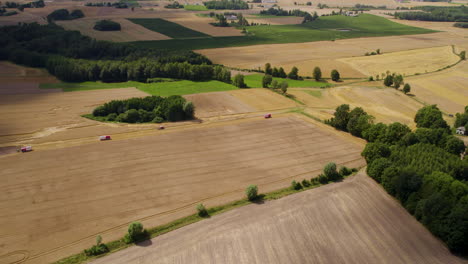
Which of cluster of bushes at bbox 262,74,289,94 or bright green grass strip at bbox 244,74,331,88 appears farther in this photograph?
bright green grass strip at bbox 244,74,331,88

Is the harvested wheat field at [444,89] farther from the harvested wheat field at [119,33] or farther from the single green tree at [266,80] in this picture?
the harvested wheat field at [119,33]

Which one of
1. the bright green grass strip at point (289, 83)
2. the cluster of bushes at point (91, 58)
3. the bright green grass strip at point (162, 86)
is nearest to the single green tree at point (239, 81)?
the bright green grass strip at point (162, 86)

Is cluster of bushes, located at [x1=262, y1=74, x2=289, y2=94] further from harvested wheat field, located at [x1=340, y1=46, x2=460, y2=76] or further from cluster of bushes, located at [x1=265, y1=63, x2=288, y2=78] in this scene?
harvested wheat field, located at [x1=340, y1=46, x2=460, y2=76]

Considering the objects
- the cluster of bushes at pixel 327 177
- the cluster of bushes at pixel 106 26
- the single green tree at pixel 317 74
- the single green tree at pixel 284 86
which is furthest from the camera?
the cluster of bushes at pixel 106 26

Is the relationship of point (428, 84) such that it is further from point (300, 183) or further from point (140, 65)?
point (140, 65)

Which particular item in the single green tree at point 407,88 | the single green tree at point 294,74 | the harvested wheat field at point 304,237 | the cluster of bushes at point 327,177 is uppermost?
the single green tree at point 294,74

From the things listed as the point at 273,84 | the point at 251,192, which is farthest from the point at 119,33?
the point at 251,192

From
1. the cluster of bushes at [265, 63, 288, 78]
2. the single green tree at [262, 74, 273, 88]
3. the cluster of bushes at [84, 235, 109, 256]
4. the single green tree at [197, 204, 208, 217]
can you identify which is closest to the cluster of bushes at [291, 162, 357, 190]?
the single green tree at [197, 204, 208, 217]
